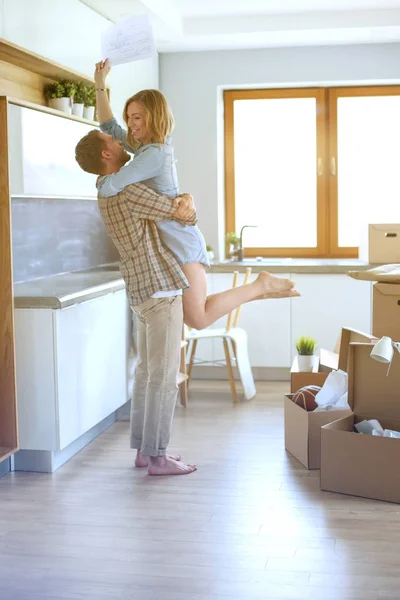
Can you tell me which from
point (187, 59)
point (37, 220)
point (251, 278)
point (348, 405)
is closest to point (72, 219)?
point (37, 220)

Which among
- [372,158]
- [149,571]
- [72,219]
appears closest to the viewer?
[149,571]

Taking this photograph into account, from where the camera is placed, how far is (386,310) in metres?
4.02

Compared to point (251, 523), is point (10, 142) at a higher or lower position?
higher

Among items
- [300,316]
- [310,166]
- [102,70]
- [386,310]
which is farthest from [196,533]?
[310,166]

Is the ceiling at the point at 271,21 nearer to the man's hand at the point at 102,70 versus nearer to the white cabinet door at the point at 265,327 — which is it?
the man's hand at the point at 102,70

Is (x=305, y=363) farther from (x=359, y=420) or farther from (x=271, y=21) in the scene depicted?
(x=271, y=21)

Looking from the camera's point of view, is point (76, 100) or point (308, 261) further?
point (308, 261)

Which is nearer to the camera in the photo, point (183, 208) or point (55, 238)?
point (183, 208)

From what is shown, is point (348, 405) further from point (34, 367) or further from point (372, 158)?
point (372, 158)

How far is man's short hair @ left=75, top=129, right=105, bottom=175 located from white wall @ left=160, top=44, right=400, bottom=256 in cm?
272

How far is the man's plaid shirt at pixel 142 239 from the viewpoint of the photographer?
369cm

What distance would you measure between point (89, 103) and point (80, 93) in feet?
0.30

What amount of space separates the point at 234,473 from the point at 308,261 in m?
2.71

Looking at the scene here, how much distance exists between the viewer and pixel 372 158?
6562 millimetres
